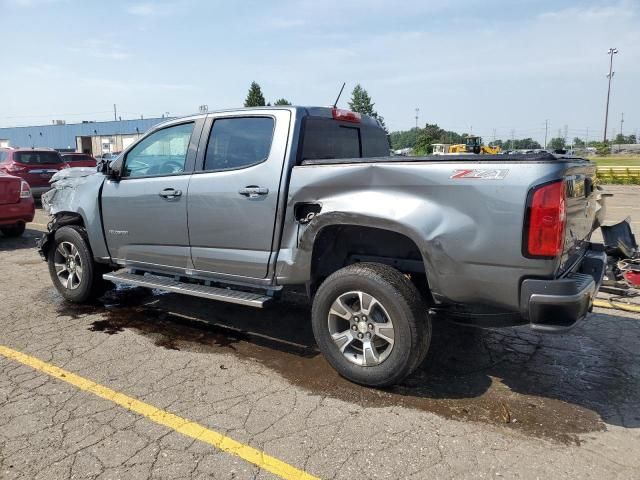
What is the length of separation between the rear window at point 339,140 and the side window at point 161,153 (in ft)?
3.91

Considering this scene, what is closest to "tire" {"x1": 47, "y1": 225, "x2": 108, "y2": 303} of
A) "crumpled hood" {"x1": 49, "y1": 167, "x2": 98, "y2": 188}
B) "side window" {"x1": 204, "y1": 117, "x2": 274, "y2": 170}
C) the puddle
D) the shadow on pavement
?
the puddle

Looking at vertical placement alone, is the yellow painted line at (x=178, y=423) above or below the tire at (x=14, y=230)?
below

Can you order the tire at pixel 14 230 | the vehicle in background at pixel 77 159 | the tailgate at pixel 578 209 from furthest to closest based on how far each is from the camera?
the vehicle in background at pixel 77 159 → the tire at pixel 14 230 → the tailgate at pixel 578 209

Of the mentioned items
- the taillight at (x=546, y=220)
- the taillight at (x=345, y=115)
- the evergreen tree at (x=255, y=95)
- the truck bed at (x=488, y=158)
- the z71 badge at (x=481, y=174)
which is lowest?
the taillight at (x=546, y=220)

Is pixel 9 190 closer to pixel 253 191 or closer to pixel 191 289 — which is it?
pixel 191 289

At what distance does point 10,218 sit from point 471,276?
9.03 metres

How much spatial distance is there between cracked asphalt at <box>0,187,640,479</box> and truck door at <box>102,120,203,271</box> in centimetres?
72

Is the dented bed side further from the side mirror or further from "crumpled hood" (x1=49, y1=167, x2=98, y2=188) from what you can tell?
"crumpled hood" (x1=49, y1=167, x2=98, y2=188)

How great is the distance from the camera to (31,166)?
49.6 ft

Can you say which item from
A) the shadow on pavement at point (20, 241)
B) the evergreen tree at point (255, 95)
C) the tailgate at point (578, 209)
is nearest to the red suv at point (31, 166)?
the shadow on pavement at point (20, 241)

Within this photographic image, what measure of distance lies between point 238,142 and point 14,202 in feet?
23.1

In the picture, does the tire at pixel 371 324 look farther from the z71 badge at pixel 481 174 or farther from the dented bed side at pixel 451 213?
the z71 badge at pixel 481 174

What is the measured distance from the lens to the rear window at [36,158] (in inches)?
596

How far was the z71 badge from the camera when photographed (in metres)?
2.91
